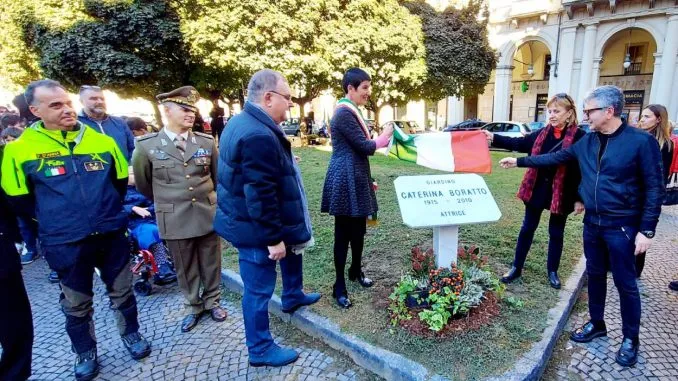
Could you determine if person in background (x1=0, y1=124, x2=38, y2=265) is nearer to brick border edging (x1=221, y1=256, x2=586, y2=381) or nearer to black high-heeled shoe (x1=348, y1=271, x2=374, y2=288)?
brick border edging (x1=221, y1=256, x2=586, y2=381)

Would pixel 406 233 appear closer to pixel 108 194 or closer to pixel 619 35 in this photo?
pixel 108 194

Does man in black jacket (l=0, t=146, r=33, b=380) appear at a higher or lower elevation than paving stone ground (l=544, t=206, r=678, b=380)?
higher

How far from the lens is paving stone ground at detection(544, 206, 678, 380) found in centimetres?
280

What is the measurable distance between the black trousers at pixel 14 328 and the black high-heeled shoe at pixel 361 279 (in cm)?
272

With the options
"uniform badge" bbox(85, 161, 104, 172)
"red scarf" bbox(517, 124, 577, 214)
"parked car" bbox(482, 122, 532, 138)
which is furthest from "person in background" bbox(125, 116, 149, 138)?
"parked car" bbox(482, 122, 532, 138)

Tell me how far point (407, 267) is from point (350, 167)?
1.69 meters

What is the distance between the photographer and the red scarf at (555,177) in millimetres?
3499

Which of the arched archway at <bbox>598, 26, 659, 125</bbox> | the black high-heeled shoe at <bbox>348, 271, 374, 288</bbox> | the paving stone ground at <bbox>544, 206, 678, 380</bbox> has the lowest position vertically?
the paving stone ground at <bbox>544, 206, 678, 380</bbox>

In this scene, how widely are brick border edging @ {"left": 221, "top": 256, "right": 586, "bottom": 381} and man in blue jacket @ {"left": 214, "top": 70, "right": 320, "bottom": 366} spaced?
0.37 metres

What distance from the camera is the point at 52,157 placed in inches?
106

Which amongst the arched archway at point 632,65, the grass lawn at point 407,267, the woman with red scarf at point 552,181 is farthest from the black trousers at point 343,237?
the arched archway at point 632,65

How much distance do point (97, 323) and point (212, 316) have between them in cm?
117

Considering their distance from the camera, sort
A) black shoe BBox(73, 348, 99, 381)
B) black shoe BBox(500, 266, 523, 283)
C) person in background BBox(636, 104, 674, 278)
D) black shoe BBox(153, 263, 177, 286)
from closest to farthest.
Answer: black shoe BBox(73, 348, 99, 381), black shoe BBox(500, 266, 523, 283), person in background BBox(636, 104, 674, 278), black shoe BBox(153, 263, 177, 286)

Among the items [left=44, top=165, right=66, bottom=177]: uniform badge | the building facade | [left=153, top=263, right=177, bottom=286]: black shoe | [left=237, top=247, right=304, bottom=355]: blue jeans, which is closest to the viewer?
[left=44, top=165, right=66, bottom=177]: uniform badge
